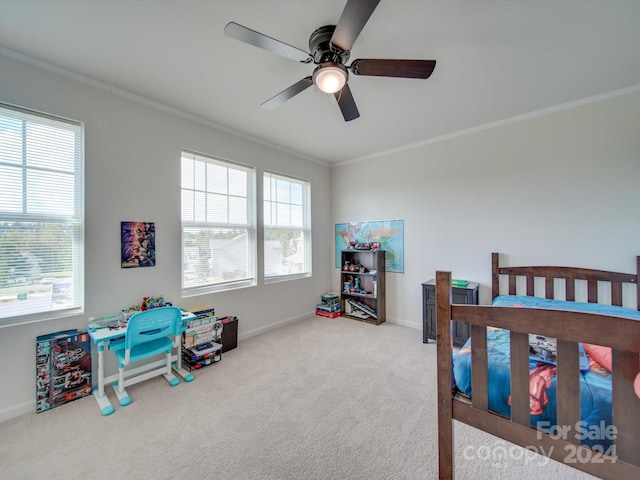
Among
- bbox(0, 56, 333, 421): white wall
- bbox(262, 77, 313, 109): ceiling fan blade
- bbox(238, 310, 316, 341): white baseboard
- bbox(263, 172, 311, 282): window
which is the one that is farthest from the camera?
bbox(263, 172, 311, 282): window

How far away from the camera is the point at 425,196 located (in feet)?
11.7

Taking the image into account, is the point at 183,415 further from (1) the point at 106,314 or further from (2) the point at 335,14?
(2) the point at 335,14

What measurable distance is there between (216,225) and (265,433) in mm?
2199

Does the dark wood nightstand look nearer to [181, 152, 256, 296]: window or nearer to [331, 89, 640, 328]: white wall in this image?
[331, 89, 640, 328]: white wall

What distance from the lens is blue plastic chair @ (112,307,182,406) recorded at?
197cm

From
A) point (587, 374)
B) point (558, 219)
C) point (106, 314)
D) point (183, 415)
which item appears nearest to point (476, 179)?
point (558, 219)

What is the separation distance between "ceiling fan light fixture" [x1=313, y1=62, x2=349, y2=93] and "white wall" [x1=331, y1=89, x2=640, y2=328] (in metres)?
1.84

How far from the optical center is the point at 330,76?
1.56 metres

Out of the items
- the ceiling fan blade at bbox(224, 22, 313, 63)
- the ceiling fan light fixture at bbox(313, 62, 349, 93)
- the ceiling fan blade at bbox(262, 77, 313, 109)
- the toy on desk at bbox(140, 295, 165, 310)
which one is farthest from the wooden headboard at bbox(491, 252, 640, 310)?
the toy on desk at bbox(140, 295, 165, 310)

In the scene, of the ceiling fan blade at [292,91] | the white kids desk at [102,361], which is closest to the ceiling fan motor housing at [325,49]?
the ceiling fan blade at [292,91]

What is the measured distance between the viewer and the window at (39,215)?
6.14 feet

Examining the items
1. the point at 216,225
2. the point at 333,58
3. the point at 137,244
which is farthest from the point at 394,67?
the point at 137,244

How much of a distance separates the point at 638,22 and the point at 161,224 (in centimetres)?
399

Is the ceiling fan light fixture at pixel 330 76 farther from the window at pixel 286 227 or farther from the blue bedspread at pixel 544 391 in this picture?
the window at pixel 286 227
